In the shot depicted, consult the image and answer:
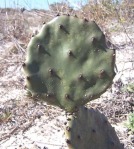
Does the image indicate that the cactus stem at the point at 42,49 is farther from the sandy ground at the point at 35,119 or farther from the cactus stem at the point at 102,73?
the sandy ground at the point at 35,119

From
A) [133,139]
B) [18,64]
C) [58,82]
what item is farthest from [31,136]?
[18,64]

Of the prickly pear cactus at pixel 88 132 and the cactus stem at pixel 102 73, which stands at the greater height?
the cactus stem at pixel 102 73

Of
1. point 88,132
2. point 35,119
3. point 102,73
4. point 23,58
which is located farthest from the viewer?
point 23,58

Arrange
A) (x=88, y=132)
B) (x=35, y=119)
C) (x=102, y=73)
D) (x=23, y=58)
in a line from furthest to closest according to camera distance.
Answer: (x=23, y=58) → (x=35, y=119) → (x=88, y=132) → (x=102, y=73)

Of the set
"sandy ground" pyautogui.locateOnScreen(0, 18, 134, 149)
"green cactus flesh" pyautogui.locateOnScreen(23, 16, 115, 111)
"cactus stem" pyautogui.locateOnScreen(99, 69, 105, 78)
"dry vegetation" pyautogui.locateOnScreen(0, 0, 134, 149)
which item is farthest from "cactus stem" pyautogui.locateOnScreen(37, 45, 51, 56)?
"sandy ground" pyautogui.locateOnScreen(0, 18, 134, 149)

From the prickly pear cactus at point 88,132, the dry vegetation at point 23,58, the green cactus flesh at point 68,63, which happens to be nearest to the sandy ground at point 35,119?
the dry vegetation at point 23,58

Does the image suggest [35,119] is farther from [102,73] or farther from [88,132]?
[102,73]

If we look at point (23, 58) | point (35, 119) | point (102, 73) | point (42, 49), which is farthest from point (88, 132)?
point (23, 58)
